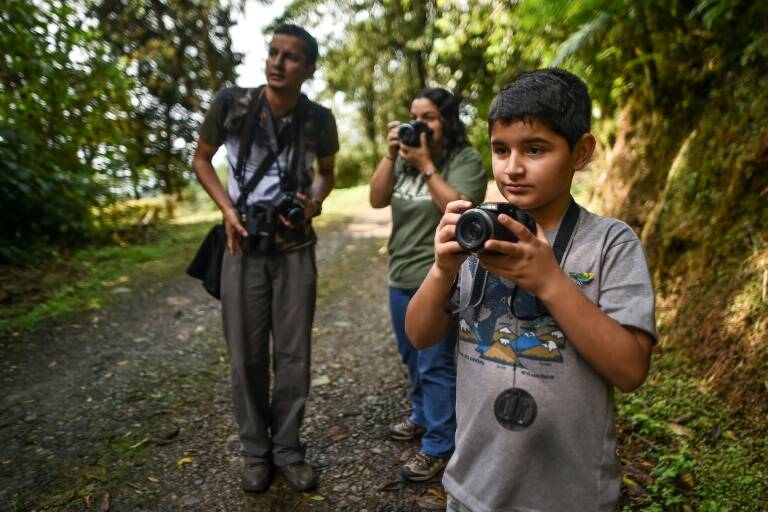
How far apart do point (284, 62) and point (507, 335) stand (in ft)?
6.55

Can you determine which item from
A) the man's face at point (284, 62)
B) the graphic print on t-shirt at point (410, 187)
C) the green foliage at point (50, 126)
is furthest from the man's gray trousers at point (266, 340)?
the green foliage at point (50, 126)

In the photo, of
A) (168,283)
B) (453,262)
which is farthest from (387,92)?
(453,262)

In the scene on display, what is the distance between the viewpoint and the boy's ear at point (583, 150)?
1343 mm

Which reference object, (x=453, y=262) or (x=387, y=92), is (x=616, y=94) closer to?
(x=453, y=262)

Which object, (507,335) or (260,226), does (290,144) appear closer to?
(260,226)

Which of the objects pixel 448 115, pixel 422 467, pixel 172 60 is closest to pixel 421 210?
pixel 448 115

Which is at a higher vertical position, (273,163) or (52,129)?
(52,129)

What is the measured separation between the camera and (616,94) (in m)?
5.38

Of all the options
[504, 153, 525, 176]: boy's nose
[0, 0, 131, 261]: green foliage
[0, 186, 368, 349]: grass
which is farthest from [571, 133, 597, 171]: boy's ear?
[0, 0, 131, 261]: green foliage

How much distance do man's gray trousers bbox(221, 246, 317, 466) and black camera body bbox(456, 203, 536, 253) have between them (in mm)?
1767

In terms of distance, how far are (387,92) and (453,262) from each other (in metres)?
20.6

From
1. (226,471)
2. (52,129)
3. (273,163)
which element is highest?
(52,129)

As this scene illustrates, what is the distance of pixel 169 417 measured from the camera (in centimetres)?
355

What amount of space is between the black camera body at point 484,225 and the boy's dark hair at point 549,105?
28cm
